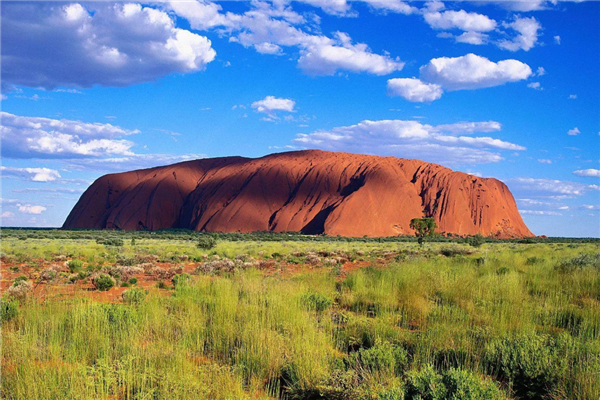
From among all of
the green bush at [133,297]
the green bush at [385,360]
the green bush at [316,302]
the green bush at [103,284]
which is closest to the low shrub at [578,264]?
the green bush at [316,302]

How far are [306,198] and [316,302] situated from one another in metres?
73.7

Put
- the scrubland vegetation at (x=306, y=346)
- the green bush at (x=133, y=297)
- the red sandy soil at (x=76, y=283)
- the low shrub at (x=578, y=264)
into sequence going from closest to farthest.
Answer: the scrubland vegetation at (x=306, y=346) → the green bush at (x=133, y=297) → the red sandy soil at (x=76, y=283) → the low shrub at (x=578, y=264)

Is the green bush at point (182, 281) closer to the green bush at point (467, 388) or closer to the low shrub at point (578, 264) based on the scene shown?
the green bush at point (467, 388)

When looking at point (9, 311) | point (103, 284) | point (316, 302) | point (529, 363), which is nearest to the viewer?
point (529, 363)

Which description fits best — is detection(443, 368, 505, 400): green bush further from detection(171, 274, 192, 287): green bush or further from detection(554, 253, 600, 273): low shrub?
detection(554, 253, 600, 273): low shrub

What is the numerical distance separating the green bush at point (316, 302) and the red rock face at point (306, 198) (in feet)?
201

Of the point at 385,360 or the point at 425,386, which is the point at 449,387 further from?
the point at 385,360

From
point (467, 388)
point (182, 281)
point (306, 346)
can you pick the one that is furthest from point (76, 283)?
point (467, 388)

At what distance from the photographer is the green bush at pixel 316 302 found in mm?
7477

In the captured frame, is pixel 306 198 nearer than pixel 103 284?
No

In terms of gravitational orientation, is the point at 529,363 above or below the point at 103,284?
above

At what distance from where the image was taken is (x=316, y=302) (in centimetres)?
773

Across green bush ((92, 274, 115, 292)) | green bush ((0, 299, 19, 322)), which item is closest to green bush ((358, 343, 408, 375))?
green bush ((0, 299, 19, 322))

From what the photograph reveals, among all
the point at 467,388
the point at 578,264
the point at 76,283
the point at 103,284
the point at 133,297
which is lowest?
the point at 76,283
